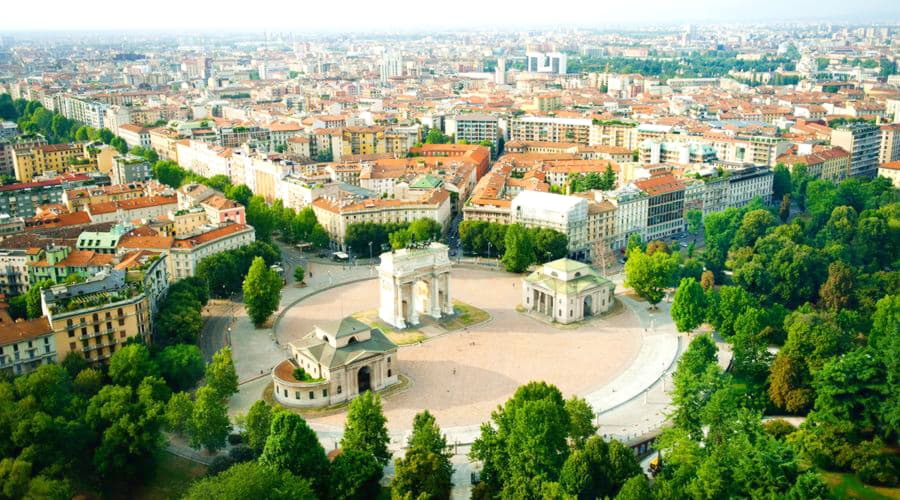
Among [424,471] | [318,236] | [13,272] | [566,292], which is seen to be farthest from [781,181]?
[13,272]

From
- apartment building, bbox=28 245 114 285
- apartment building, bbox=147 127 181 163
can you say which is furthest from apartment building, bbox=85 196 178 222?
apartment building, bbox=147 127 181 163

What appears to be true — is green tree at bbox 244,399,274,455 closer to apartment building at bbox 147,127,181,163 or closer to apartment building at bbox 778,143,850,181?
apartment building at bbox 778,143,850,181

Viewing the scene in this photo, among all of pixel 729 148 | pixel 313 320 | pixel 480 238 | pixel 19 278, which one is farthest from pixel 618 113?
pixel 19 278

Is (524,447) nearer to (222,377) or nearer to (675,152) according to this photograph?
(222,377)

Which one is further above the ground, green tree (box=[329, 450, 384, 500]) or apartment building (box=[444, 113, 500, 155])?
apartment building (box=[444, 113, 500, 155])

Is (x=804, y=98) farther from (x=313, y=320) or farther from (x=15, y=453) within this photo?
(x=15, y=453)

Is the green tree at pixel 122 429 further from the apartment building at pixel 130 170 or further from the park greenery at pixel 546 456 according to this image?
the apartment building at pixel 130 170

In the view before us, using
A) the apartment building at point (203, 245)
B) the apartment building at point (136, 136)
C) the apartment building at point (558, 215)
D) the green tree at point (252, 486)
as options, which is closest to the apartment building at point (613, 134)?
the apartment building at point (558, 215)
